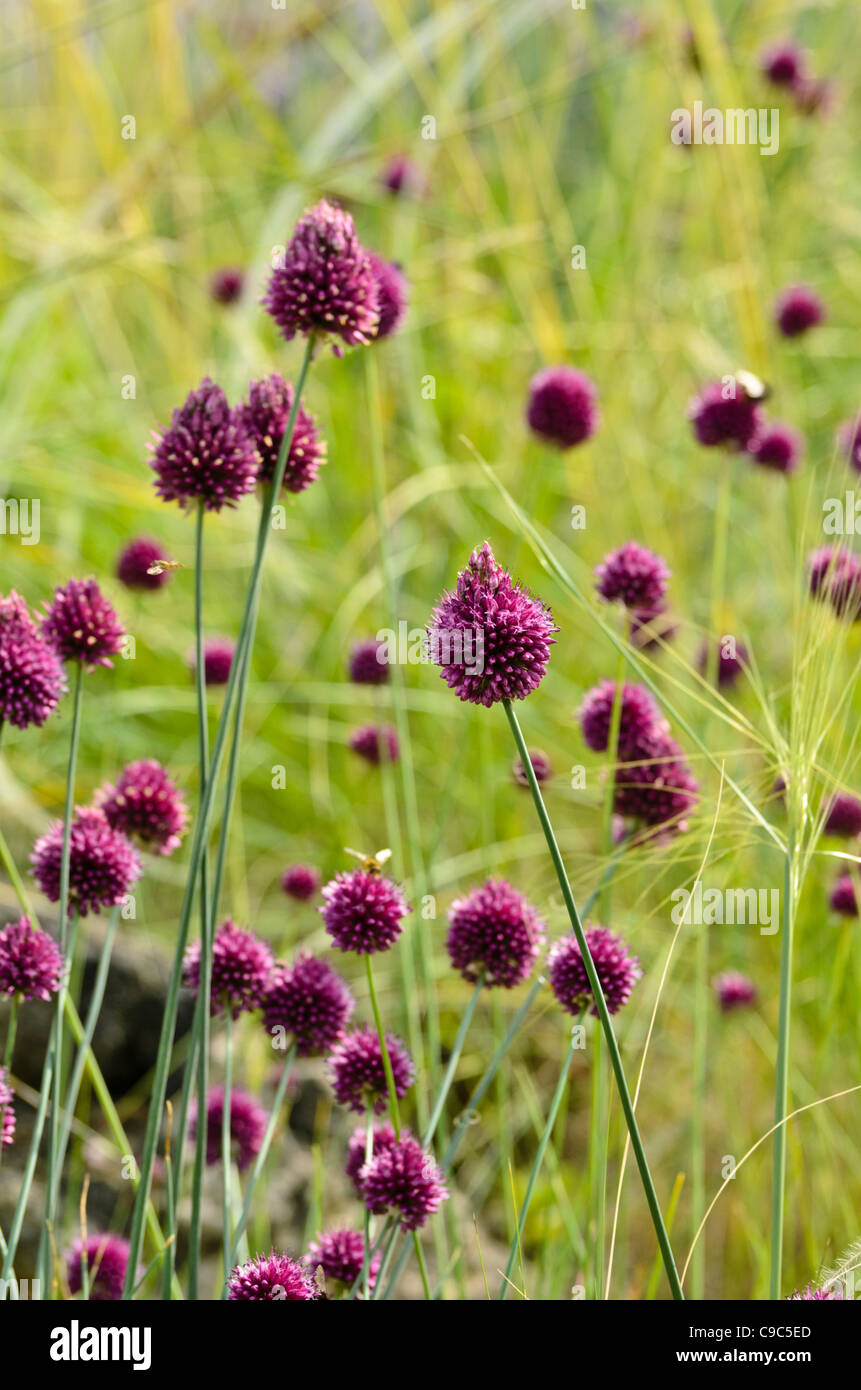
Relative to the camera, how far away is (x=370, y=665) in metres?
1.39

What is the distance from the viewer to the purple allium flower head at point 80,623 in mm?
892

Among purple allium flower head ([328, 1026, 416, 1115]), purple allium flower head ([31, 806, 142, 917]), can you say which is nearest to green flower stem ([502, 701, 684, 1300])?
purple allium flower head ([328, 1026, 416, 1115])

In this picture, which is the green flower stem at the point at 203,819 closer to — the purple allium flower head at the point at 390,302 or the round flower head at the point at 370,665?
the purple allium flower head at the point at 390,302

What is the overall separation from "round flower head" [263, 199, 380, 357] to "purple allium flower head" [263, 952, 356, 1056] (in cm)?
43

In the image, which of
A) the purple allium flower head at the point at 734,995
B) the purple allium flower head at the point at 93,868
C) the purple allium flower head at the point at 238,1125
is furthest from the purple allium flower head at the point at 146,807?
the purple allium flower head at the point at 734,995

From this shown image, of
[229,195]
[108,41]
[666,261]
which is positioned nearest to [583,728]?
[229,195]

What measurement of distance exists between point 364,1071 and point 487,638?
1.21ft

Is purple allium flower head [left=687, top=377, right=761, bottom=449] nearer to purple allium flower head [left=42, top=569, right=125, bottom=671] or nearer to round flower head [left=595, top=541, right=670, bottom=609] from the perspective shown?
round flower head [left=595, top=541, right=670, bottom=609]

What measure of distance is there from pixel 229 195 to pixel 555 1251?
2229 millimetres

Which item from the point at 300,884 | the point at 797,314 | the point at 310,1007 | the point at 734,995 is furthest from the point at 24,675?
the point at 797,314

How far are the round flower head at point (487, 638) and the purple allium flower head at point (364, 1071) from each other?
33 cm

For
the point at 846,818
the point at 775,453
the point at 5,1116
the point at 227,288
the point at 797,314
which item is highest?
the point at 227,288

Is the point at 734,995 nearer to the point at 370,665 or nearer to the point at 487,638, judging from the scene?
the point at 370,665

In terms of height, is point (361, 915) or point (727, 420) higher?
point (727, 420)
